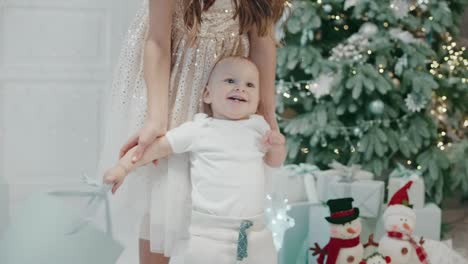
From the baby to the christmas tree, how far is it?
182cm

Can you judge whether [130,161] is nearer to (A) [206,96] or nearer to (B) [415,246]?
(A) [206,96]

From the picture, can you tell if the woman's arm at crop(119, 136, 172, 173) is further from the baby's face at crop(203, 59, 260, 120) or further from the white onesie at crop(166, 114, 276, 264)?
the baby's face at crop(203, 59, 260, 120)

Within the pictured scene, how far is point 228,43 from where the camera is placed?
1656 millimetres

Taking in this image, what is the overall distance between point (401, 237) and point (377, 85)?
3.69 feet

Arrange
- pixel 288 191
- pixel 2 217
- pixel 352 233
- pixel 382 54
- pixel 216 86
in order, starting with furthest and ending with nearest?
pixel 382 54, pixel 288 191, pixel 2 217, pixel 352 233, pixel 216 86

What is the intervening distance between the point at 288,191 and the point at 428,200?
1006 mm

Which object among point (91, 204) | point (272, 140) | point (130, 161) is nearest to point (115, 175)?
point (130, 161)

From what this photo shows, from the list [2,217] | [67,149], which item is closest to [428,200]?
[67,149]

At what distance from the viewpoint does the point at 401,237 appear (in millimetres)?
2389

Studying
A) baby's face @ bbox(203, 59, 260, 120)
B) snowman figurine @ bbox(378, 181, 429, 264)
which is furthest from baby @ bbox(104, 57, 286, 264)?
snowman figurine @ bbox(378, 181, 429, 264)

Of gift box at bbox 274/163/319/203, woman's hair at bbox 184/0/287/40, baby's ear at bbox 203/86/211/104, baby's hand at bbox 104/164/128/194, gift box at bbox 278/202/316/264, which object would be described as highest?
woman's hair at bbox 184/0/287/40

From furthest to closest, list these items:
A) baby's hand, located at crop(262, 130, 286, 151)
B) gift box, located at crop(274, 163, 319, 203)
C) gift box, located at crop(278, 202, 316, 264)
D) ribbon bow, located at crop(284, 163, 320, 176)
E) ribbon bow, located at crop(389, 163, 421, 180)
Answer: ribbon bow, located at crop(389, 163, 421, 180)
ribbon bow, located at crop(284, 163, 320, 176)
gift box, located at crop(274, 163, 319, 203)
gift box, located at crop(278, 202, 316, 264)
baby's hand, located at crop(262, 130, 286, 151)

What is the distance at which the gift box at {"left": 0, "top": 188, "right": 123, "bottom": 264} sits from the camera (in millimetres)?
2352

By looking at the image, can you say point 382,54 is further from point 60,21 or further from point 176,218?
point 176,218
